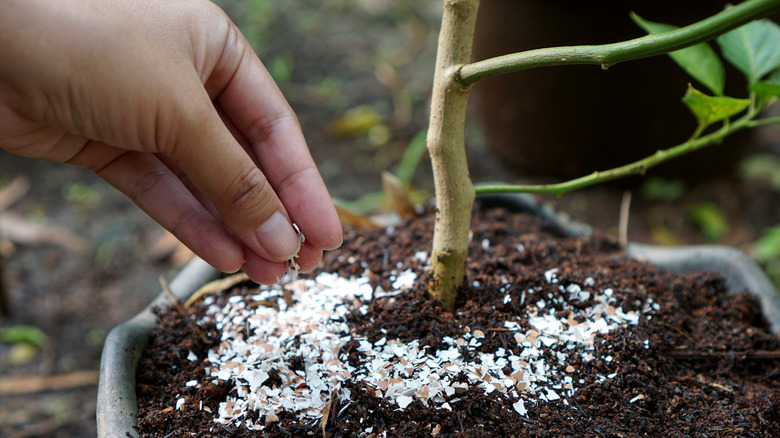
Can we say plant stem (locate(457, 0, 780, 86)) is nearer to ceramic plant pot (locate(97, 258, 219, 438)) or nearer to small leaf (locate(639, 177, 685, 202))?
ceramic plant pot (locate(97, 258, 219, 438))

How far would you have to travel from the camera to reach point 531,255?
98cm

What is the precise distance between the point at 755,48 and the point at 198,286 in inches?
39.5

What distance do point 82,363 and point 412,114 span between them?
5.10 ft

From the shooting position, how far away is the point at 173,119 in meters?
0.60

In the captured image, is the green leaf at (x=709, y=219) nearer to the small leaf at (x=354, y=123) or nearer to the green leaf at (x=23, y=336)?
the small leaf at (x=354, y=123)

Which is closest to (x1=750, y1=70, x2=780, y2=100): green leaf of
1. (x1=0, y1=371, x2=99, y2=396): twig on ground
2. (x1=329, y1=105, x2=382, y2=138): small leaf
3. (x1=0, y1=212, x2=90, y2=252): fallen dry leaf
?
(x1=0, y1=371, x2=99, y2=396): twig on ground

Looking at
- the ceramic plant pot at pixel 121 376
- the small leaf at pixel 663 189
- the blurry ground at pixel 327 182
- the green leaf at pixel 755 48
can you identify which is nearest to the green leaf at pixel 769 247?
the blurry ground at pixel 327 182

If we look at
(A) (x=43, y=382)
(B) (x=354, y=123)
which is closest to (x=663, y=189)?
(B) (x=354, y=123)

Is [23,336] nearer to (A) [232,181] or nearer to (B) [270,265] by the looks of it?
(B) [270,265]

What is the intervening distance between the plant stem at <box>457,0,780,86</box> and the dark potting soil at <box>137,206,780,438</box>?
0.37m

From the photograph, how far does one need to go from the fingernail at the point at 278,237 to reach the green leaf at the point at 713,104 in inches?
21.7

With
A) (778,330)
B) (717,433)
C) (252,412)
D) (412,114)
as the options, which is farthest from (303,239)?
(412,114)

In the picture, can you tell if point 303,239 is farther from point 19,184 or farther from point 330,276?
point 19,184

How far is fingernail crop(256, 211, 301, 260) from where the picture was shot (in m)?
0.74
